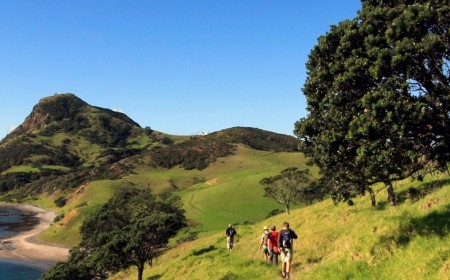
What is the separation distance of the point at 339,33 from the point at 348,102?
3816 mm

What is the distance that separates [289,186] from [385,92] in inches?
3451

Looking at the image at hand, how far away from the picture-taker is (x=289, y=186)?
101438mm

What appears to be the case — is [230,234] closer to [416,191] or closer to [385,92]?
[416,191]

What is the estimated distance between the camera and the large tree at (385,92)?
1559 centimetres

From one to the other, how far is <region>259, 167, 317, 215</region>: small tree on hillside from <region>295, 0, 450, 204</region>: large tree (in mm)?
81425

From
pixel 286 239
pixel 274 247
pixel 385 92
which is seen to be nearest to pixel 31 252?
pixel 274 247

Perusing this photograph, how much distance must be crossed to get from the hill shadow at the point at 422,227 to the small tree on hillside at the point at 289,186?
8141 centimetres

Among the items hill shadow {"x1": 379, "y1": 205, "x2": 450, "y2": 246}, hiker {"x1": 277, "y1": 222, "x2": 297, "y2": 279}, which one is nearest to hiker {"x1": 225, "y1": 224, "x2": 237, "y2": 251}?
hiker {"x1": 277, "y1": 222, "x2": 297, "y2": 279}

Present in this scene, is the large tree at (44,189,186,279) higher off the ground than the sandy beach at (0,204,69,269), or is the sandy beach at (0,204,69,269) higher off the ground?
the large tree at (44,189,186,279)

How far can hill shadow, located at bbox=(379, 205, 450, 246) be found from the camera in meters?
15.8

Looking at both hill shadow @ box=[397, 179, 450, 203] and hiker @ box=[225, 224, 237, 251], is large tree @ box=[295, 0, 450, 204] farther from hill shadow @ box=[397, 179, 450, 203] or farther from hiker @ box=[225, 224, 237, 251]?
hiker @ box=[225, 224, 237, 251]

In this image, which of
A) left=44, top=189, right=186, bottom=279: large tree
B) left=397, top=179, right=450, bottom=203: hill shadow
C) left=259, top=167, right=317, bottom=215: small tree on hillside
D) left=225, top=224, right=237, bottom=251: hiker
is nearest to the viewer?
left=397, top=179, right=450, bottom=203: hill shadow

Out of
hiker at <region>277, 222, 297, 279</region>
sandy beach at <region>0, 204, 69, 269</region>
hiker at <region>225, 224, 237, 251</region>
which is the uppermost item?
hiker at <region>277, 222, 297, 279</region>

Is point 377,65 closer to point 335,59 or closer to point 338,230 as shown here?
point 335,59
